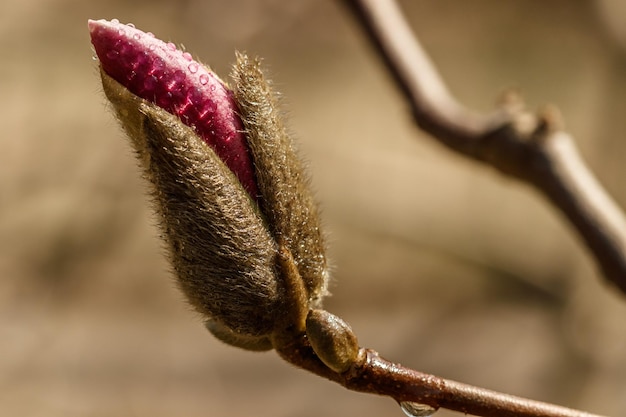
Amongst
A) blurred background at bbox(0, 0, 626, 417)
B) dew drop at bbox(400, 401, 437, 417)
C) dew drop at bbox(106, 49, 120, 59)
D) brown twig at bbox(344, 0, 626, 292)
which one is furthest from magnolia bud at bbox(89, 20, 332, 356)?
blurred background at bbox(0, 0, 626, 417)

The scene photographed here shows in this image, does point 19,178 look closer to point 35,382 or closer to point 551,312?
point 35,382

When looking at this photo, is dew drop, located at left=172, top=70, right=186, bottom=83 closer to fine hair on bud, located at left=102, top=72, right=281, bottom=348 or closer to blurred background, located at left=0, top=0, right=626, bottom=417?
fine hair on bud, located at left=102, top=72, right=281, bottom=348

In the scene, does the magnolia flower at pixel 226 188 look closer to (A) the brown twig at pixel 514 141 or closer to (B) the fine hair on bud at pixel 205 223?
(B) the fine hair on bud at pixel 205 223

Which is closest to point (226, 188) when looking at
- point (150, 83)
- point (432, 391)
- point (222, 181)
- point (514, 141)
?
point (222, 181)

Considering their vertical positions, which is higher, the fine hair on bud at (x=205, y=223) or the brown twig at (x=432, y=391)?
the fine hair on bud at (x=205, y=223)

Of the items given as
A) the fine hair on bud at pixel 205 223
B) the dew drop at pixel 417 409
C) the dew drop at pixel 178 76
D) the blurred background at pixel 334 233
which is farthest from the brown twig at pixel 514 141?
the blurred background at pixel 334 233

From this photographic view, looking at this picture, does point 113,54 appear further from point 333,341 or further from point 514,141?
point 514,141
